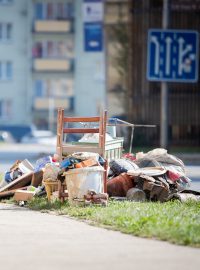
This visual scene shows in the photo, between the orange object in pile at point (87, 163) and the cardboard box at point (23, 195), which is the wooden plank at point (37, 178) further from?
the orange object in pile at point (87, 163)

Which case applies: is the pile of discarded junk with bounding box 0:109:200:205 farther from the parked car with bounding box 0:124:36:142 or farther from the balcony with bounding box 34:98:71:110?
the balcony with bounding box 34:98:71:110

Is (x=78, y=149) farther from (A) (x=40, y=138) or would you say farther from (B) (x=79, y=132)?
(A) (x=40, y=138)

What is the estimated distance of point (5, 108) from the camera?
89625 mm

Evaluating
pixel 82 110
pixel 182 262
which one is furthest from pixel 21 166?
pixel 82 110

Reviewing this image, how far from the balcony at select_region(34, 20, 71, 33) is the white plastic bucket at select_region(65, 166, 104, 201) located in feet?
239

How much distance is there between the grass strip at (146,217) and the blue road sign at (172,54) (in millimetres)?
21567

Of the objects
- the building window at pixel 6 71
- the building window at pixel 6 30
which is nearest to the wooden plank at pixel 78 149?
the building window at pixel 6 71

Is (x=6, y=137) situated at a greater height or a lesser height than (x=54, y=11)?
lesser

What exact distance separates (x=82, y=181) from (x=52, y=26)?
242ft

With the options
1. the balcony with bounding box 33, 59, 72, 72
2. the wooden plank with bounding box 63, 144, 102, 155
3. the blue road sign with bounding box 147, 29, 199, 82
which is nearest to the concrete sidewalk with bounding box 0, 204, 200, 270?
the wooden plank with bounding box 63, 144, 102, 155

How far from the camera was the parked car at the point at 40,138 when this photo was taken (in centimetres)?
7788

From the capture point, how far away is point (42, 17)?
290 feet

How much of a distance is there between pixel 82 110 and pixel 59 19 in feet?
26.2

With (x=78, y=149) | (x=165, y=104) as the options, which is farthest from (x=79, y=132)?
(x=165, y=104)
